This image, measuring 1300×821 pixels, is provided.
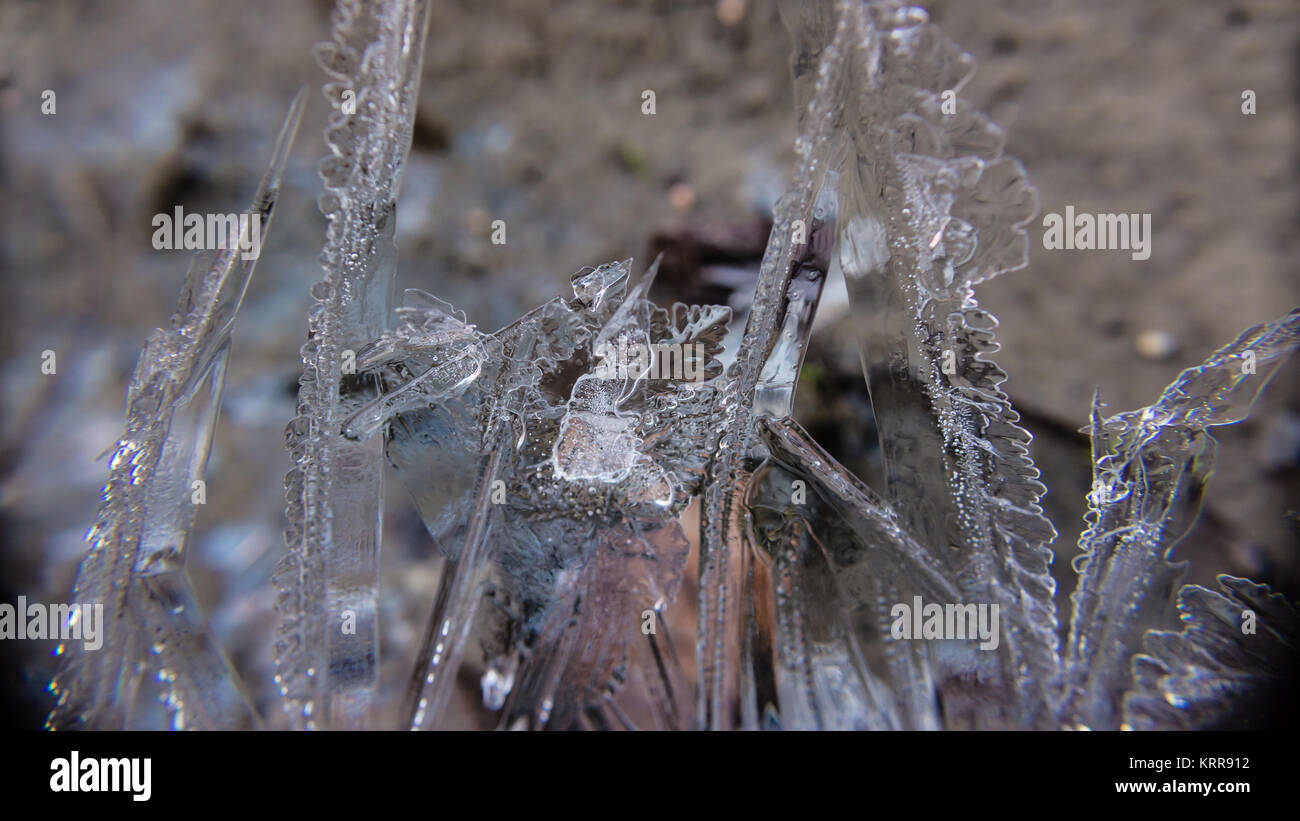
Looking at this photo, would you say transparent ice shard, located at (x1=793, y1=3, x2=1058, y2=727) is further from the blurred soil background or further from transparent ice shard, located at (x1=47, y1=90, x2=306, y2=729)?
transparent ice shard, located at (x1=47, y1=90, x2=306, y2=729)

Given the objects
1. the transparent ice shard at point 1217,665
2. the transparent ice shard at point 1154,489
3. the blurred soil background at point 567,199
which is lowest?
the transparent ice shard at point 1217,665

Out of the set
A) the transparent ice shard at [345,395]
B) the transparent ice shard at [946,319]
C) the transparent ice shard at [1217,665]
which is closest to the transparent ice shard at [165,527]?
the transparent ice shard at [345,395]

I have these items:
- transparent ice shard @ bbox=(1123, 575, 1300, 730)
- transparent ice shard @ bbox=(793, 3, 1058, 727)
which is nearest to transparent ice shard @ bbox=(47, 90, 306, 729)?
transparent ice shard @ bbox=(793, 3, 1058, 727)

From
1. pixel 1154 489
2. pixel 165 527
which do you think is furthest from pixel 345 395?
pixel 1154 489

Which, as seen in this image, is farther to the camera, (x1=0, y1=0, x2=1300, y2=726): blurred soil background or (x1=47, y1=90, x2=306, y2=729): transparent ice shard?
(x1=0, y1=0, x2=1300, y2=726): blurred soil background

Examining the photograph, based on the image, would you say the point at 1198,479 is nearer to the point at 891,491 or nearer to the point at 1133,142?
the point at 891,491

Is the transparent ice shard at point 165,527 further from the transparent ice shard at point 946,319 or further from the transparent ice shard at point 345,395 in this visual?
the transparent ice shard at point 946,319
